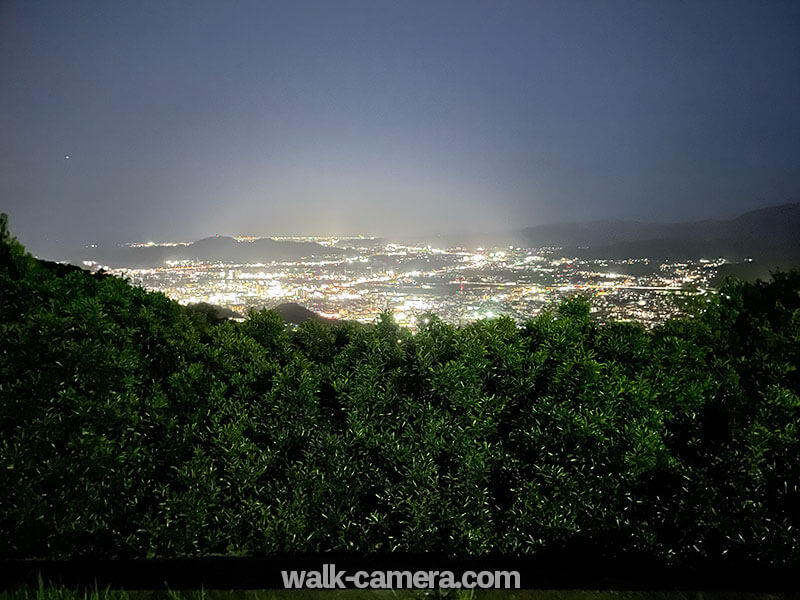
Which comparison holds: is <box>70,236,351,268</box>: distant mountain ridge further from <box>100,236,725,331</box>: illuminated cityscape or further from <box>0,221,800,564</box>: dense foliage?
<box>0,221,800,564</box>: dense foliage

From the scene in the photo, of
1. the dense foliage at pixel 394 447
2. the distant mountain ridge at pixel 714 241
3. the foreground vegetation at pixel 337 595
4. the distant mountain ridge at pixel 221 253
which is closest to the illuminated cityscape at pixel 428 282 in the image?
the dense foliage at pixel 394 447

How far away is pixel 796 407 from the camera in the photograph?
129 inches

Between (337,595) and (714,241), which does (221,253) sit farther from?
(337,595)

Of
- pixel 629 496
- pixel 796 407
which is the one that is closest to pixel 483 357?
pixel 629 496

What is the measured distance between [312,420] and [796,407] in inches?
132

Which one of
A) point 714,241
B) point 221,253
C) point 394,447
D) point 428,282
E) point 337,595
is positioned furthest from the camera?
point 221,253

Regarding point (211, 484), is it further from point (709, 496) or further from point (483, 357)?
point (709, 496)

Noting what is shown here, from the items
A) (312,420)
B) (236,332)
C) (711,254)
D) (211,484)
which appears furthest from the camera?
(711,254)

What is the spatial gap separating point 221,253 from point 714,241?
2117 inches

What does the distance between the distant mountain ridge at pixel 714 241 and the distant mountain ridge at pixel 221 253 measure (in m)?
25.8

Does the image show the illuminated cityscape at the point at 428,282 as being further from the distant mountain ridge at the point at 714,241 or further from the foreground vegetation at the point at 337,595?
the foreground vegetation at the point at 337,595

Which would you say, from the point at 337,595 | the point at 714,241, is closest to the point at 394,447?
the point at 337,595

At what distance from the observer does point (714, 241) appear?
52.0 metres

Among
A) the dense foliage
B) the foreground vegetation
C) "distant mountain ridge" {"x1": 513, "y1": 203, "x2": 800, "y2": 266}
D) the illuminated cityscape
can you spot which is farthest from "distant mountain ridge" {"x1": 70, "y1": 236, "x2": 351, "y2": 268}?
the foreground vegetation
